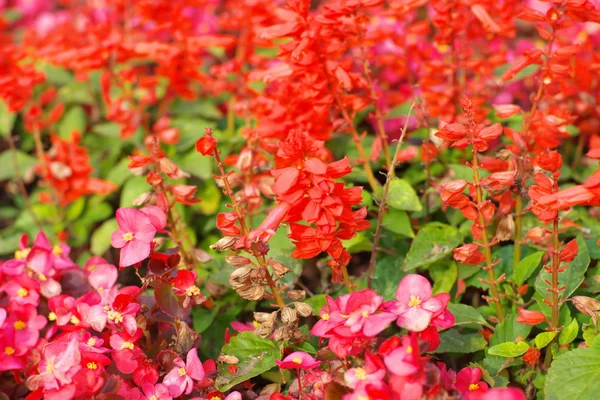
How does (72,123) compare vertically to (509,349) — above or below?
below

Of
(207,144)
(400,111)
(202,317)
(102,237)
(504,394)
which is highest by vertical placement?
(207,144)

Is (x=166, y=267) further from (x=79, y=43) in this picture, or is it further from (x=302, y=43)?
(x=79, y=43)

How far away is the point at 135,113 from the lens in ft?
8.81

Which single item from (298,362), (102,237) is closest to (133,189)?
(102,237)

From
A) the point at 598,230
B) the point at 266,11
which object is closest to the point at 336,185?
the point at 598,230

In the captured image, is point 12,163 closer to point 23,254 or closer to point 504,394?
point 23,254

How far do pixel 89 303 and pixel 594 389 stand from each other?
122 cm

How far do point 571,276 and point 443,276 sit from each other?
0.36 metres

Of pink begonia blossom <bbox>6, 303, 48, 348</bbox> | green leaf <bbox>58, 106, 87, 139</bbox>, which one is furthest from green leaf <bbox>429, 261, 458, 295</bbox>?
green leaf <bbox>58, 106, 87, 139</bbox>

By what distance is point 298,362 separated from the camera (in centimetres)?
151

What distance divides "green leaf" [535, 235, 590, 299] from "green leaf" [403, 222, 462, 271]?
0.25 m

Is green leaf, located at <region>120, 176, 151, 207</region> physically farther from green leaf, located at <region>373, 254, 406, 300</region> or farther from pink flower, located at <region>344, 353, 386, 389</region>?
pink flower, located at <region>344, 353, 386, 389</region>

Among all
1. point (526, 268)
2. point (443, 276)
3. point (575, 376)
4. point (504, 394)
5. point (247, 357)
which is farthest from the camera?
point (443, 276)

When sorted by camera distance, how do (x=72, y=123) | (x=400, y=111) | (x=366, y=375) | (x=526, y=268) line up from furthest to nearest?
(x=72, y=123), (x=400, y=111), (x=526, y=268), (x=366, y=375)
